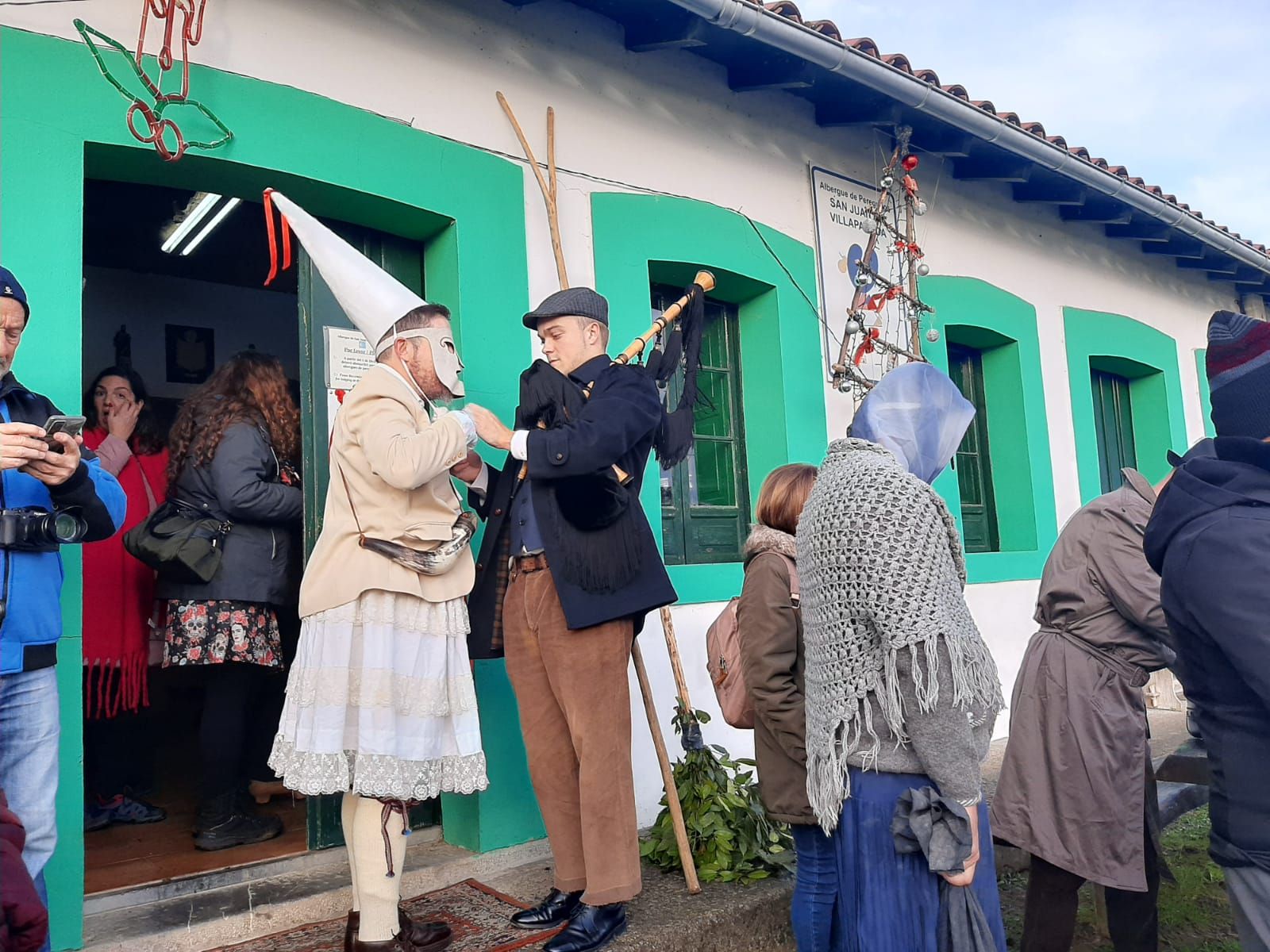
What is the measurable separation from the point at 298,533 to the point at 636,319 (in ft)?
5.69

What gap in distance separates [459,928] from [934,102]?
15.5 ft

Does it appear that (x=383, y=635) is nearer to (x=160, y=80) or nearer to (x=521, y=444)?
(x=521, y=444)

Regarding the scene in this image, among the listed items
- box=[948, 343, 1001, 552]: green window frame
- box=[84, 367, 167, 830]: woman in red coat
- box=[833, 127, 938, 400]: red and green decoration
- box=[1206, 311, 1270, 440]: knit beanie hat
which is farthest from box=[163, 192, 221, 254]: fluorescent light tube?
box=[948, 343, 1001, 552]: green window frame

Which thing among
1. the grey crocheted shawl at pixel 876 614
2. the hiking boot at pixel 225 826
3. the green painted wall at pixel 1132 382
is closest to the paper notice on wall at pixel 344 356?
the hiking boot at pixel 225 826

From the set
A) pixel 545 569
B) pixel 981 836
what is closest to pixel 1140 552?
pixel 981 836

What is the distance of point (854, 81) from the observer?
5.12m

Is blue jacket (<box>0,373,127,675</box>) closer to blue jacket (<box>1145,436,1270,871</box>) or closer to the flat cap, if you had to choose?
the flat cap

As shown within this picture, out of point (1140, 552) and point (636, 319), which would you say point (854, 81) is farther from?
point (1140, 552)

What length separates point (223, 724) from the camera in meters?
3.59

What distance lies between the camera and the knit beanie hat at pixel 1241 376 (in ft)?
6.31

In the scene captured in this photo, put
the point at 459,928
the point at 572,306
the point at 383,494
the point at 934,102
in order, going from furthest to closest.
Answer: the point at 934,102 → the point at 572,306 → the point at 459,928 → the point at 383,494

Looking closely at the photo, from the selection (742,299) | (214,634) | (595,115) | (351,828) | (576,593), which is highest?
(595,115)

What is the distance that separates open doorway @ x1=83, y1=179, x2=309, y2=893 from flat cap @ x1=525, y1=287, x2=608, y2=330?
1.45 metres

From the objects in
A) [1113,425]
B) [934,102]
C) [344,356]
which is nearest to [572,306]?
[344,356]
